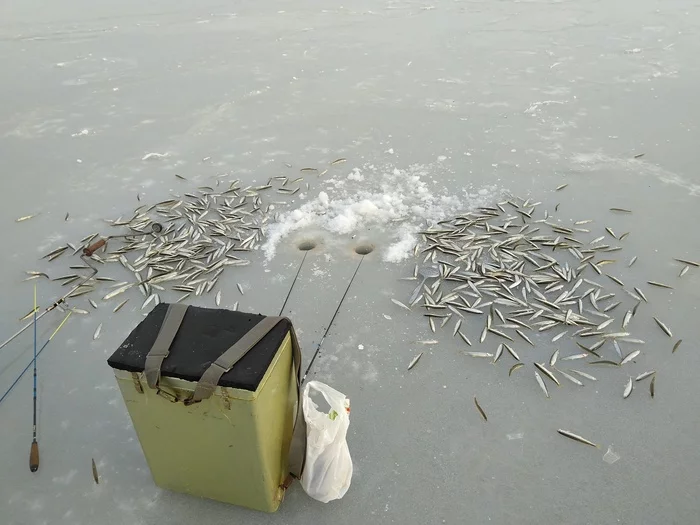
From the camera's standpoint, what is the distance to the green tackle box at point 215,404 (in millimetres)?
2385

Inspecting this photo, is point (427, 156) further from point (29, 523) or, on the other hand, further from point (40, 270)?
point (29, 523)

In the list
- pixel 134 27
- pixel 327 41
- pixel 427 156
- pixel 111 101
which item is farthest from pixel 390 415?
pixel 134 27

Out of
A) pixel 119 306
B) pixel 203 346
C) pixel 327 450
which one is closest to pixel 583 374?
pixel 327 450

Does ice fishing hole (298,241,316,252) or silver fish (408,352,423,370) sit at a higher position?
ice fishing hole (298,241,316,252)

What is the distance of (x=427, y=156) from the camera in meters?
6.62

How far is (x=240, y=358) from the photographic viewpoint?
2410 millimetres

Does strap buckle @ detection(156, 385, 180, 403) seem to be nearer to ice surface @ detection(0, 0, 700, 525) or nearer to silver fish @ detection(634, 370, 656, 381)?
ice surface @ detection(0, 0, 700, 525)

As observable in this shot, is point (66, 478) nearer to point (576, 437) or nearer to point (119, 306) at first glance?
point (119, 306)

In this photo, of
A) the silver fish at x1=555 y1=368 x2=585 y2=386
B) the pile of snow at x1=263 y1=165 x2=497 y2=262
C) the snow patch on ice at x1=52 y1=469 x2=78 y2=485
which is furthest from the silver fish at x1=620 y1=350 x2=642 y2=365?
the snow patch on ice at x1=52 y1=469 x2=78 y2=485

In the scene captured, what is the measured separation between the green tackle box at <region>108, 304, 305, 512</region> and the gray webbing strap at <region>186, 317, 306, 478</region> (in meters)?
0.01

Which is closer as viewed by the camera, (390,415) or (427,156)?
(390,415)

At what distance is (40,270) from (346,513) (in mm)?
3747

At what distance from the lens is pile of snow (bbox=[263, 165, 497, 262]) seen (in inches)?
207

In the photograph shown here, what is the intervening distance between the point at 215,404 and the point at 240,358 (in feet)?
0.78
